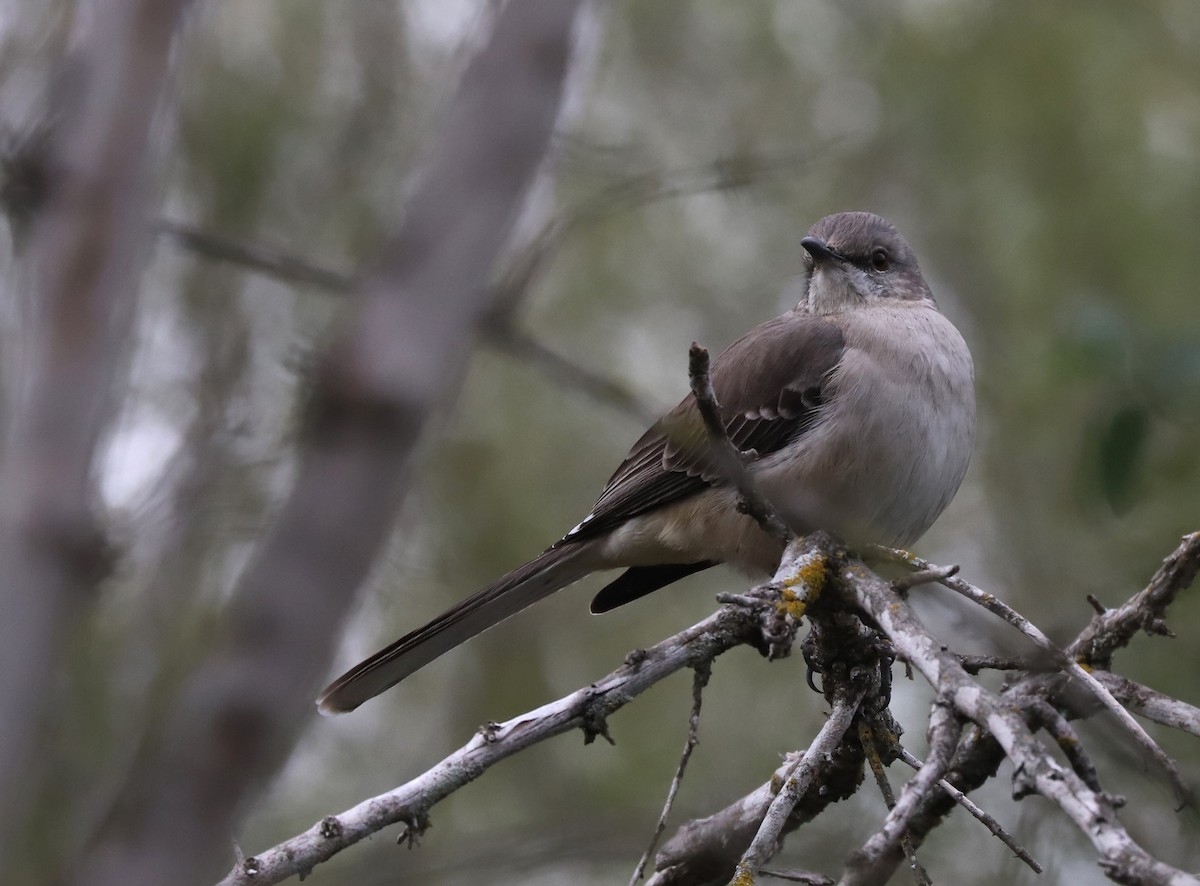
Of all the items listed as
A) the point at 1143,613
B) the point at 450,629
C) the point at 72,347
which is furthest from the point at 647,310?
the point at 72,347

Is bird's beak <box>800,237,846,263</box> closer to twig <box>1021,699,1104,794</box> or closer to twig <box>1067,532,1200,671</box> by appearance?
twig <box>1067,532,1200,671</box>

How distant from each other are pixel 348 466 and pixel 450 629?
2.73 meters

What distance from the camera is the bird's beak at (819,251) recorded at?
16.5 ft

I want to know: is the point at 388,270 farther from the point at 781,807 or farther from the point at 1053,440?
the point at 1053,440

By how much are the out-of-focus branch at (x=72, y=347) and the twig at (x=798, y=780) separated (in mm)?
1304

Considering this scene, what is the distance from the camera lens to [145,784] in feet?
4.34

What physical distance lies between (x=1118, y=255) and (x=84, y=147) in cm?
582

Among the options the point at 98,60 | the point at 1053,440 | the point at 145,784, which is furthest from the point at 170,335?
the point at 145,784

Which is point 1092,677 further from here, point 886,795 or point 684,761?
point 684,761

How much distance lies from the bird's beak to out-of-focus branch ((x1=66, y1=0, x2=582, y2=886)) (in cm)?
295

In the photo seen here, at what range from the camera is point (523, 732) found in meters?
2.79

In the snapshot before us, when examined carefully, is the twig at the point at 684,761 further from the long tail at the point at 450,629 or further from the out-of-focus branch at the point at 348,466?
the long tail at the point at 450,629

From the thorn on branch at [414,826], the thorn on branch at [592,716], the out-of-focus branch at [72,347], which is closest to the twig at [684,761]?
the thorn on branch at [592,716]

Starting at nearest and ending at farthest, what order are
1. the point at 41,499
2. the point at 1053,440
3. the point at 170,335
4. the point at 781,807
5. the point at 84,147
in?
the point at 41,499
the point at 84,147
the point at 781,807
the point at 1053,440
the point at 170,335
